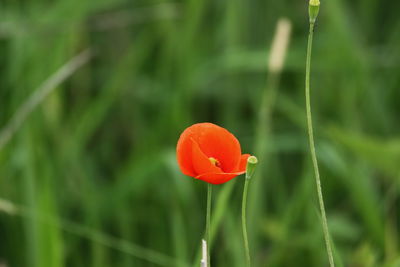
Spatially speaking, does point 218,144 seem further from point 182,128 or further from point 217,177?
point 182,128

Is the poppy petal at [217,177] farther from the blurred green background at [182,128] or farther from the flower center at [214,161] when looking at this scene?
the blurred green background at [182,128]

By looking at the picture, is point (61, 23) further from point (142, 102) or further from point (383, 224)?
point (383, 224)

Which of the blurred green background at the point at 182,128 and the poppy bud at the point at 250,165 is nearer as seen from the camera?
the poppy bud at the point at 250,165

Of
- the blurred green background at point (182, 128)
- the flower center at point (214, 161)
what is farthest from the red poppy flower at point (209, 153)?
the blurred green background at point (182, 128)

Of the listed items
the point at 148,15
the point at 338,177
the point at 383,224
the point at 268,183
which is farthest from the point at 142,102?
the point at 383,224

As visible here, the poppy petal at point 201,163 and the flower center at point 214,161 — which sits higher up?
the flower center at point 214,161

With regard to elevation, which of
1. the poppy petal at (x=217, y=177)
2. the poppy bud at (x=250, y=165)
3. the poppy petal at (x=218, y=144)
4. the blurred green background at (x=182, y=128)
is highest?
the blurred green background at (x=182, y=128)
